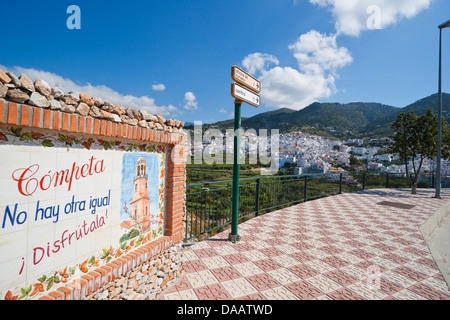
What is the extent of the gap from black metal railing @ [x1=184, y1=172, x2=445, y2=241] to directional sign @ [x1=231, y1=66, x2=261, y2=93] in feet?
6.23

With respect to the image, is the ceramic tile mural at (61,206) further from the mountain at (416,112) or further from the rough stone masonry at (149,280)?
the mountain at (416,112)

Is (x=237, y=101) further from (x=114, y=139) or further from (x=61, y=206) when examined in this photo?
(x=61, y=206)

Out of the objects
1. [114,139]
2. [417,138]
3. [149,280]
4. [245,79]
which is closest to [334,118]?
[417,138]

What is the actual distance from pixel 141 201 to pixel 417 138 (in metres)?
13.6

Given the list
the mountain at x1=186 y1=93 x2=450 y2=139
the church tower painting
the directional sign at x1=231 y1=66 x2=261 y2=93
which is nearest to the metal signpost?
the directional sign at x1=231 y1=66 x2=261 y2=93

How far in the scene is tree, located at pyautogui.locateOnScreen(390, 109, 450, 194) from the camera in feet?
35.2

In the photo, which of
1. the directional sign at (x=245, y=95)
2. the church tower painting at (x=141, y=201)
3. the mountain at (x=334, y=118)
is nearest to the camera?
the church tower painting at (x=141, y=201)

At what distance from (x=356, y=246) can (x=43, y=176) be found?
4.82 metres

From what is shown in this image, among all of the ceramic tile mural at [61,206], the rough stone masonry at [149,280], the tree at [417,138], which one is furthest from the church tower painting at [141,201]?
the tree at [417,138]

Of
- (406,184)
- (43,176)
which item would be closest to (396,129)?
(406,184)

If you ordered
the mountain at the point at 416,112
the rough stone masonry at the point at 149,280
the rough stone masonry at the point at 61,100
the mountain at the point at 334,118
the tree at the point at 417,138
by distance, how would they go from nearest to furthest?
1. the rough stone masonry at the point at 61,100
2. the rough stone masonry at the point at 149,280
3. the tree at the point at 417,138
4. the mountain at the point at 416,112
5. the mountain at the point at 334,118

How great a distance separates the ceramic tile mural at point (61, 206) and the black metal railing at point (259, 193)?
52.7 inches

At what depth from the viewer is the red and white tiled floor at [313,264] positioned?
2.69 meters
